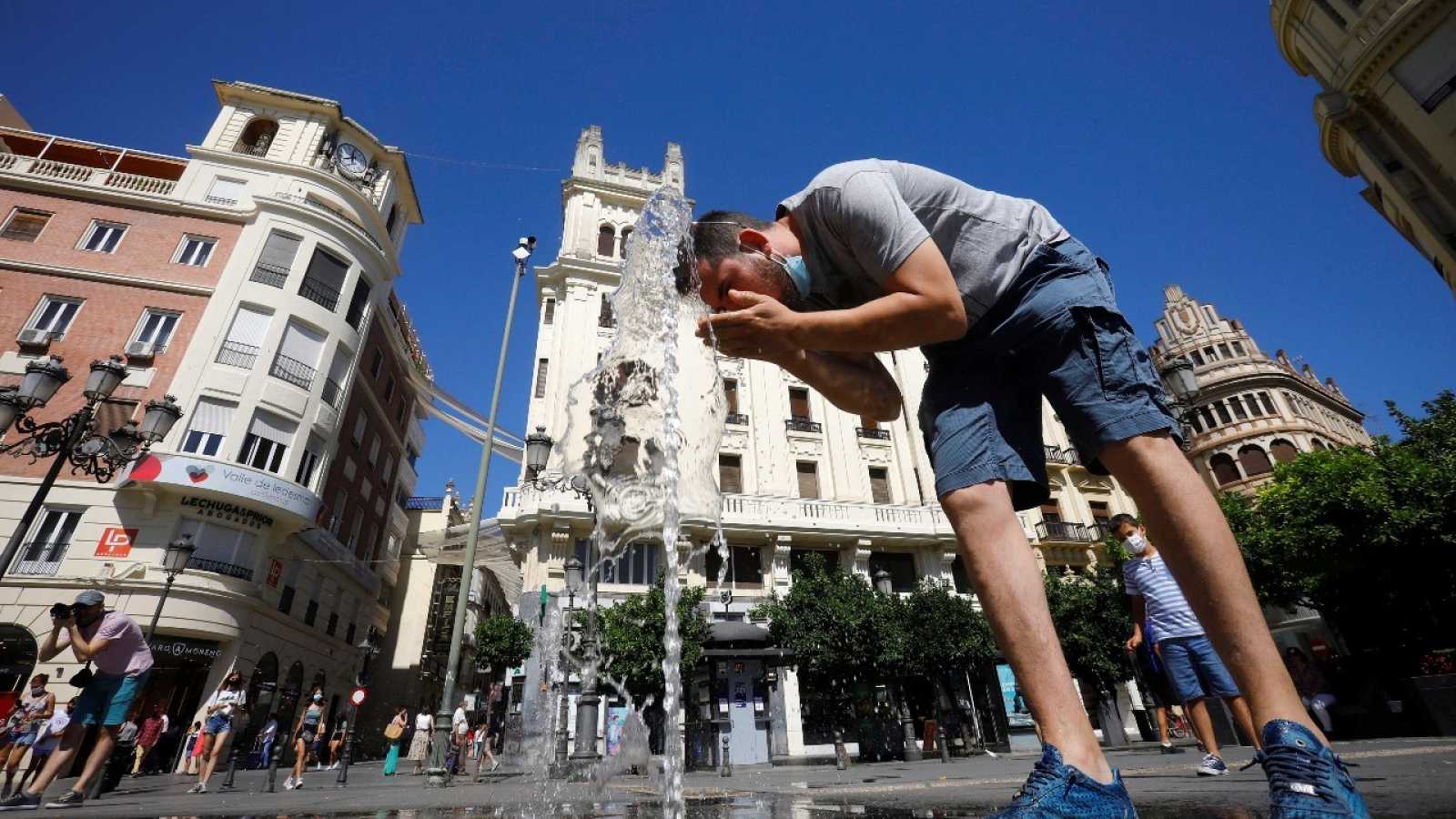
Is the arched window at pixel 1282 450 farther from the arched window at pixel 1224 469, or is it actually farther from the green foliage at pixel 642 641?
the green foliage at pixel 642 641

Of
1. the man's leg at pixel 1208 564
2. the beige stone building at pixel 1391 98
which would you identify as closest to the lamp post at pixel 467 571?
the man's leg at pixel 1208 564

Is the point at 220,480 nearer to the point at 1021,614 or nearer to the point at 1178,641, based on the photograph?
the point at 1178,641

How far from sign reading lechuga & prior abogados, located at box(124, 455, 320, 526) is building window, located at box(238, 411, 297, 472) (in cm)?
65

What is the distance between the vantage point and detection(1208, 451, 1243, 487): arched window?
36.4m

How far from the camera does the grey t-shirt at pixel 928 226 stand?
1676 mm

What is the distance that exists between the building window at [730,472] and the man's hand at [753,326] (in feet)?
64.5

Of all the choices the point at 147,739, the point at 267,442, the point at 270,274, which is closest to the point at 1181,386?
the point at 147,739

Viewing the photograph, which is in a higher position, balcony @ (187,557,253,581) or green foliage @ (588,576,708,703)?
balcony @ (187,557,253,581)

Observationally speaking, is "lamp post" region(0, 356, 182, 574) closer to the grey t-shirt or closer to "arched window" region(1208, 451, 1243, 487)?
the grey t-shirt

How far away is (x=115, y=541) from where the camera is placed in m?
16.2

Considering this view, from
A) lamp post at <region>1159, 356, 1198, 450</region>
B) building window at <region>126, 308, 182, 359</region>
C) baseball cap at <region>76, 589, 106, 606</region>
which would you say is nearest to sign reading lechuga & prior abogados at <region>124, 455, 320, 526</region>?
building window at <region>126, 308, 182, 359</region>

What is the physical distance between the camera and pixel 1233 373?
128 feet

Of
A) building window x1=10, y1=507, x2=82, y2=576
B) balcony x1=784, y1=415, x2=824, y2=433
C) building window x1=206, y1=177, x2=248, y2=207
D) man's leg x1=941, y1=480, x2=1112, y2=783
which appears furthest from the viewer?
balcony x1=784, y1=415, x2=824, y2=433

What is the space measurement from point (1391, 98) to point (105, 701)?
29828mm
